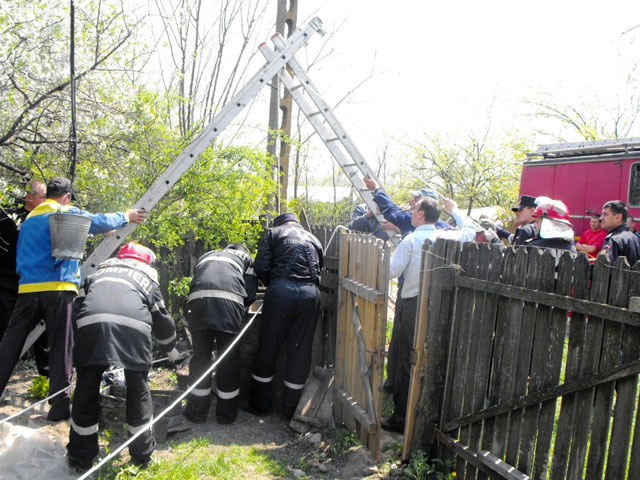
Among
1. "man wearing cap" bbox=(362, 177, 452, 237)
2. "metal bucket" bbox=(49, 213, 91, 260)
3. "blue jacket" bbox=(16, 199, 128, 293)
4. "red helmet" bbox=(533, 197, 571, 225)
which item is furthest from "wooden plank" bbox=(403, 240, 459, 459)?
"blue jacket" bbox=(16, 199, 128, 293)

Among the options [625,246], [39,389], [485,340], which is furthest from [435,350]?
[39,389]

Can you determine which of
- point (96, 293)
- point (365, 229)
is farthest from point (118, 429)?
A: point (365, 229)

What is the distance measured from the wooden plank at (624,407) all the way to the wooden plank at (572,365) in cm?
22

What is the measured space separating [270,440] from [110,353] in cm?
176

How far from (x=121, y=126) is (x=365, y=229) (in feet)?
11.0

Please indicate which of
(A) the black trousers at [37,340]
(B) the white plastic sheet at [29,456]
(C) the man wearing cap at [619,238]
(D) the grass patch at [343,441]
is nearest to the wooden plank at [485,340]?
(D) the grass patch at [343,441]

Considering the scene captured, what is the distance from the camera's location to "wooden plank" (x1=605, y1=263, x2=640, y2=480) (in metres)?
2.36

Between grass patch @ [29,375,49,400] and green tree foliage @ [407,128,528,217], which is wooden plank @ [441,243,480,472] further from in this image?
green tree foliage @ [407,128,528,217]

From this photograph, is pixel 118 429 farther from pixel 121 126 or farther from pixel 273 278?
pixel 121 126

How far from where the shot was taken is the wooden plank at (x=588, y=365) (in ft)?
8.25

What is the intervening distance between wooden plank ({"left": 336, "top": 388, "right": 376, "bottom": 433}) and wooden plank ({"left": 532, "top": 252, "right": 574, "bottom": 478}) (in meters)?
1.31

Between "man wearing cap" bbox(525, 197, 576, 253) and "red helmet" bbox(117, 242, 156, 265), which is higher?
"man wearing cap" bbox(525, 197, 576, 253)

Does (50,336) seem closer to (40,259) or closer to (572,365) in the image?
(40,259)

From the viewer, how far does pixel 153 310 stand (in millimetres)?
3992
